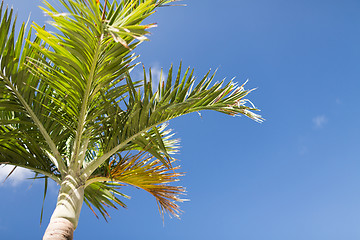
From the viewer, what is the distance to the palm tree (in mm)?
2906

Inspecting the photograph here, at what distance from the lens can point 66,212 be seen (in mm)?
2980

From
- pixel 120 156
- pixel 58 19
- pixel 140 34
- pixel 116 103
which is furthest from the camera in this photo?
pixel 120 156

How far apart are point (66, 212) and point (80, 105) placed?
1049mm

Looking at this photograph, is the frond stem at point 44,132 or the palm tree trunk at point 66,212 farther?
the frond stem at point 44,132

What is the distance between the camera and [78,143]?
132 inches

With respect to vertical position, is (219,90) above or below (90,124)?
above

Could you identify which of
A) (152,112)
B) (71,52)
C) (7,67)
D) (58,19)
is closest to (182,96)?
(152,112)

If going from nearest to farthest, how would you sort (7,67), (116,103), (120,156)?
1. (7,67)
2. (116,103)
3. (120,156)

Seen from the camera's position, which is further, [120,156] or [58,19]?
[120,156]

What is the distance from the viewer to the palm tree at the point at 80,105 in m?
2.91

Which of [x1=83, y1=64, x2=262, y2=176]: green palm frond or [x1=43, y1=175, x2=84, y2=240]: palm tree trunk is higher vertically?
[x1=83, y1=64, x2=262, y2=176]: green palm frond

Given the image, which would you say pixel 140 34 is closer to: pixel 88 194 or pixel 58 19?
pixel 58 19

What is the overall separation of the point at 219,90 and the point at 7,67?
2119 millimetres

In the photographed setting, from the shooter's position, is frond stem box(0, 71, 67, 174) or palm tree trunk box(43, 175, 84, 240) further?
frond stem box(0, 71, 67, 174)
